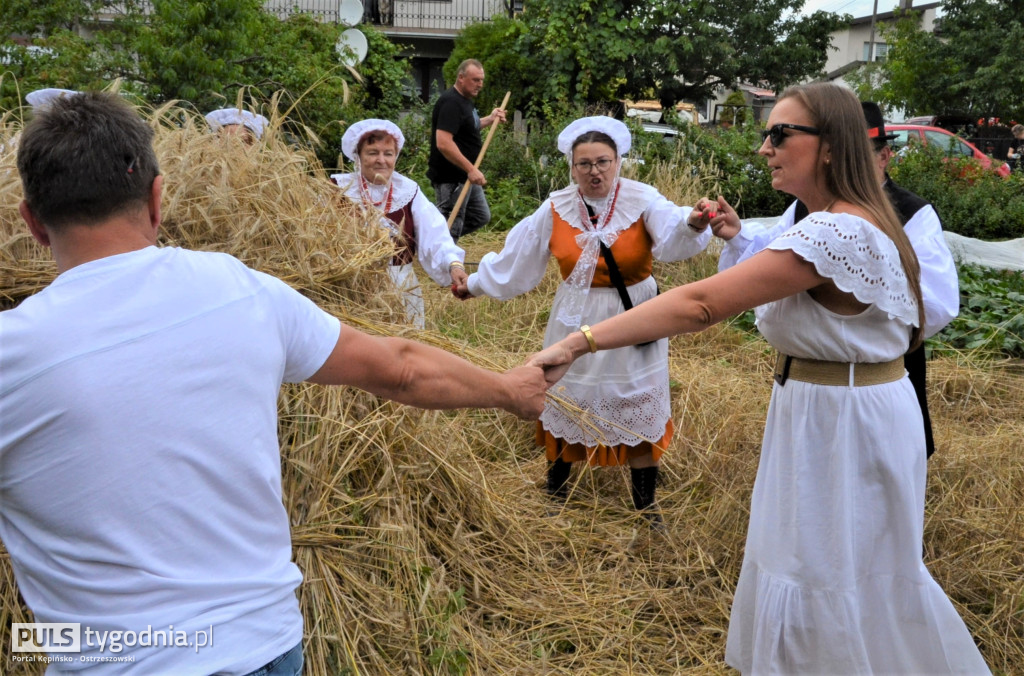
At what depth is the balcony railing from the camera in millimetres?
23250

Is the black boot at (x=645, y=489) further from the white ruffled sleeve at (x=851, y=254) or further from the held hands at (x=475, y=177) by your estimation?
the held hands at (x=475, y=177)

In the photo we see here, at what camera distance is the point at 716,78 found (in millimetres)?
23703

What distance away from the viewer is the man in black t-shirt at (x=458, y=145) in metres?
7.80

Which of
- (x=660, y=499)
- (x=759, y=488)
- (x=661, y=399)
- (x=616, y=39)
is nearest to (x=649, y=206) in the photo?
(x=661, y=399)

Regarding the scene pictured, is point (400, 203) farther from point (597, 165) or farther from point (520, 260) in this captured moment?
point (597, 165)

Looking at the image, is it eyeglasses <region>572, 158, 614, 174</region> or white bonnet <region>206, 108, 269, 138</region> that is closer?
white bonnet <region>206, 108, 269, 138</region>

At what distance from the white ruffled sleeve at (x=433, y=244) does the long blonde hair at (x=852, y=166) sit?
2.45 m

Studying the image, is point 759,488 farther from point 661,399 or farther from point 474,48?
point 474,48

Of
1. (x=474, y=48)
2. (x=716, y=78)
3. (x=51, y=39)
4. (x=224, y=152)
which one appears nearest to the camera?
(x=224, y=152)

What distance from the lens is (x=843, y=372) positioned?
2.60 meters

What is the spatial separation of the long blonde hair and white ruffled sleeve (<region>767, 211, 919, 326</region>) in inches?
2.8

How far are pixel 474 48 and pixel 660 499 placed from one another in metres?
15.2

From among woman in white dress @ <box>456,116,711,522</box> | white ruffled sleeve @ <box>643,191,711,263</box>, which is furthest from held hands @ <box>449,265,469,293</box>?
white ruffled sleeve @ <box>643,191,711,263</box>

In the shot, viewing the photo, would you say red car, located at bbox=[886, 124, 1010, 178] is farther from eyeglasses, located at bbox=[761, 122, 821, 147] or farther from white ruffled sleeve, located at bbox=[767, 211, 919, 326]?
white ruffled sleeve, located at bbox=[767, 211, 919, 326]
